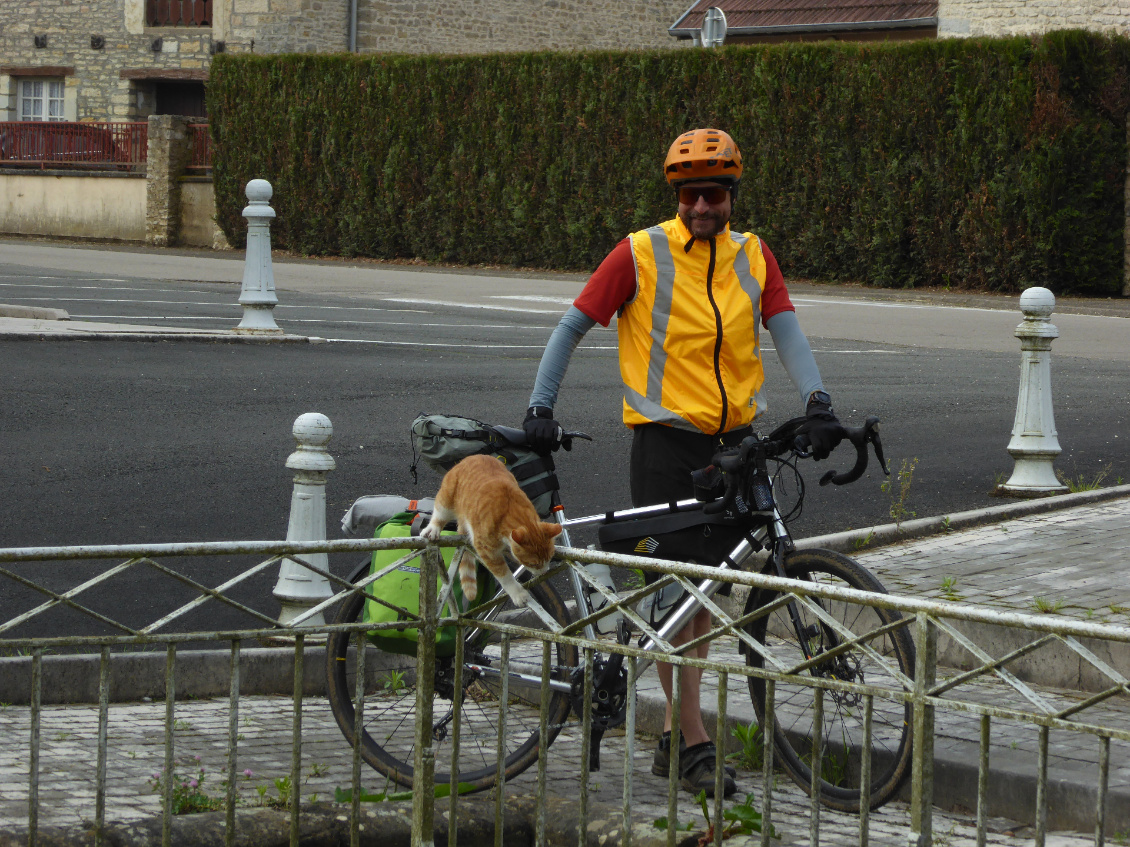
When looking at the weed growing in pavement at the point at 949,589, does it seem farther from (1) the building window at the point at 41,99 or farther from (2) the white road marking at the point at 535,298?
(1) the building window at the point at 41,99

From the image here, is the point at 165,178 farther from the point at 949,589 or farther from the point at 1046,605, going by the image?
the point at 1046,605

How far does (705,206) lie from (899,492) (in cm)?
415

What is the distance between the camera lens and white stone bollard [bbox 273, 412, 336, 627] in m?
5.19

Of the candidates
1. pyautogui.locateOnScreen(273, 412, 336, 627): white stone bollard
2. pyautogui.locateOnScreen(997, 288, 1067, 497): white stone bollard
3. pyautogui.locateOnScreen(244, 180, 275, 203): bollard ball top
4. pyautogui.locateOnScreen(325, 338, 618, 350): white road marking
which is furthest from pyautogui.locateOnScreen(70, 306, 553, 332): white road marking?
pyautogui.locateOnScreen(273, 412, 336, 627): white stone bollard

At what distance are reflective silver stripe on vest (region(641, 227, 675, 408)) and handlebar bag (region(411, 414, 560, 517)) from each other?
362mm

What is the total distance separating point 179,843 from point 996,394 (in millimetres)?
9096

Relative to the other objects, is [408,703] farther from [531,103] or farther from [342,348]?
[531,103]

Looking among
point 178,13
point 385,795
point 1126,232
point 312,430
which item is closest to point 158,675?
point 312,430

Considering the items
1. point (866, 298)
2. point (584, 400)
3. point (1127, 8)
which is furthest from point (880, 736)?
point (1127, 8)

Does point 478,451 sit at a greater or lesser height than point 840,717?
greater

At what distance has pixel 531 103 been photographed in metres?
25.9

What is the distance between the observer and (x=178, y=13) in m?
34.9

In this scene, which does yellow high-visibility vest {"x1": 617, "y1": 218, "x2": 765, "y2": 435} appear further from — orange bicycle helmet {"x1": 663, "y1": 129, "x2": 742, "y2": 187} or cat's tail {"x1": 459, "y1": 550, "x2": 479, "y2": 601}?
cat's tail {"x1": 459, "y1": 550, "x2": 479, "y2": 601}

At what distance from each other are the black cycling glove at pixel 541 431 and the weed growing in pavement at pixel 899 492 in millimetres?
2805
